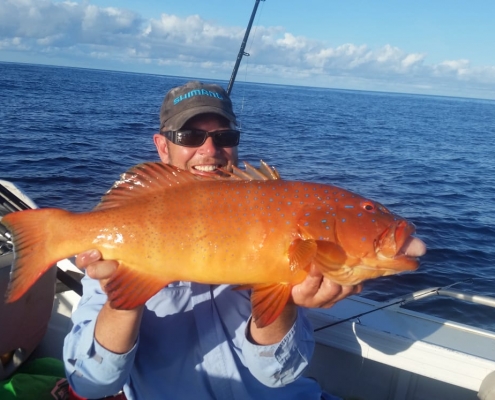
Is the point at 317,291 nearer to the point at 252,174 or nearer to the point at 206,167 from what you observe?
the point at 252,174

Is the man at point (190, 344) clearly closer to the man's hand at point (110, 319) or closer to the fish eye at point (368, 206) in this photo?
the man's hand at point (110, 319)

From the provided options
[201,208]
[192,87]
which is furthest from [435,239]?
[201,208]

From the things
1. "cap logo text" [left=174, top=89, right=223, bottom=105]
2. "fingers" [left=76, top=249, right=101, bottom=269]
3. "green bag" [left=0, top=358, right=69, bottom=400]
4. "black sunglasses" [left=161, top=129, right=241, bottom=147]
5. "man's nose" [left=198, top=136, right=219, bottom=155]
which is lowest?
"green bag" [left=0, top=358, right=69, bottom=400]

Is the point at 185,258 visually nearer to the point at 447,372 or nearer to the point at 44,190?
the point at 447,372

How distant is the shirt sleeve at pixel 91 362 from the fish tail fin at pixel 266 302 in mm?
751

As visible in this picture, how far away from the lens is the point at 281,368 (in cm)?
258

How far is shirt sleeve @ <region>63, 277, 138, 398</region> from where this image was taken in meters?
2.41

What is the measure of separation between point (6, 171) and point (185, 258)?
14.6m

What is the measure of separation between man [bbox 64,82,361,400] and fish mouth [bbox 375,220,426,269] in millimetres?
287

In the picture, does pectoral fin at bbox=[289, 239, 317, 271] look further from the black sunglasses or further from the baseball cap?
the baseball cap

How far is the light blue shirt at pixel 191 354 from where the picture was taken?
2.54m

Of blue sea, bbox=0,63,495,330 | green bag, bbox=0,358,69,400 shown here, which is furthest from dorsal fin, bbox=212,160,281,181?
blue sea, bbox=0,63,495,330

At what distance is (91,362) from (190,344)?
584mm

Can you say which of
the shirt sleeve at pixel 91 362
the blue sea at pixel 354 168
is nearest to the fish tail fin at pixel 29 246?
the shirt sleeve at pixel 91 362
